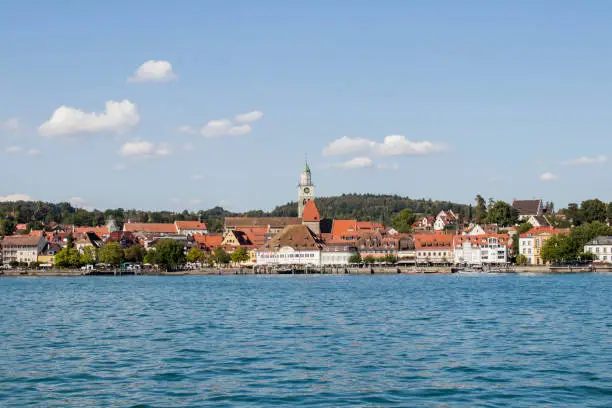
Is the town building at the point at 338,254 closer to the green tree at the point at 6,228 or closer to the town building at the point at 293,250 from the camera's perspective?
the town building at the point at 293,250

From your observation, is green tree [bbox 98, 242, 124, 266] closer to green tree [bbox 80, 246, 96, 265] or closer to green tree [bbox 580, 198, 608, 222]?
green tree [bbox 80, 246, 96, 265]

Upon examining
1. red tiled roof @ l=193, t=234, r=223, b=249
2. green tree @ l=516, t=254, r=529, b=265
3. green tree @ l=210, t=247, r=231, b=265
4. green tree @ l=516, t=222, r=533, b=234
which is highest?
green tree @ l=516, t=222, r=533, b=234

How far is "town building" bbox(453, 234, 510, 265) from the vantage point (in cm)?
13175

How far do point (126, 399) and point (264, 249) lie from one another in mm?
121378

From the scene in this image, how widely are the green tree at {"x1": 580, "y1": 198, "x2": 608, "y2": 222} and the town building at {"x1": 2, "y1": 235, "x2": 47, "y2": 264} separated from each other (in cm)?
9157

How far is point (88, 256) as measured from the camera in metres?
140

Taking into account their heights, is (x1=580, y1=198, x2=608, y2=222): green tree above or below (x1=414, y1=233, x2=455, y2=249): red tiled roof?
above

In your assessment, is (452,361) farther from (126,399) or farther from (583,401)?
(126,399)

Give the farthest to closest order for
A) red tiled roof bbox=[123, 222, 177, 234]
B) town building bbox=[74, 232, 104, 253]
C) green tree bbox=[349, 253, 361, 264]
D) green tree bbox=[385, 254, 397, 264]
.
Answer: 1. red tiled roof bbox=[123, 222, 177, 234]
2. town building bbox=[74, 232, 104, 253]
3. green tree bbox=[349, 253, 361, 264]
4. green tree bbox=[385, 254, 397, 264]

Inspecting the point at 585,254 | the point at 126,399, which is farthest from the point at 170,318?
the point at 585,254

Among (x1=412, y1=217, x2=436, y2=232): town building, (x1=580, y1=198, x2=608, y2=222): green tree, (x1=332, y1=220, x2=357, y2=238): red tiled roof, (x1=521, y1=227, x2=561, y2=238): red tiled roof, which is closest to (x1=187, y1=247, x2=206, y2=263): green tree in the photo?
(x1=332, y1=220, x2=357, y2=238): red tiled roof

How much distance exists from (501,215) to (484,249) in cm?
2243

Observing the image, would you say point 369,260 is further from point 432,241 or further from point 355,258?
point 432,241

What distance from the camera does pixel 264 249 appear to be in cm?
14275
